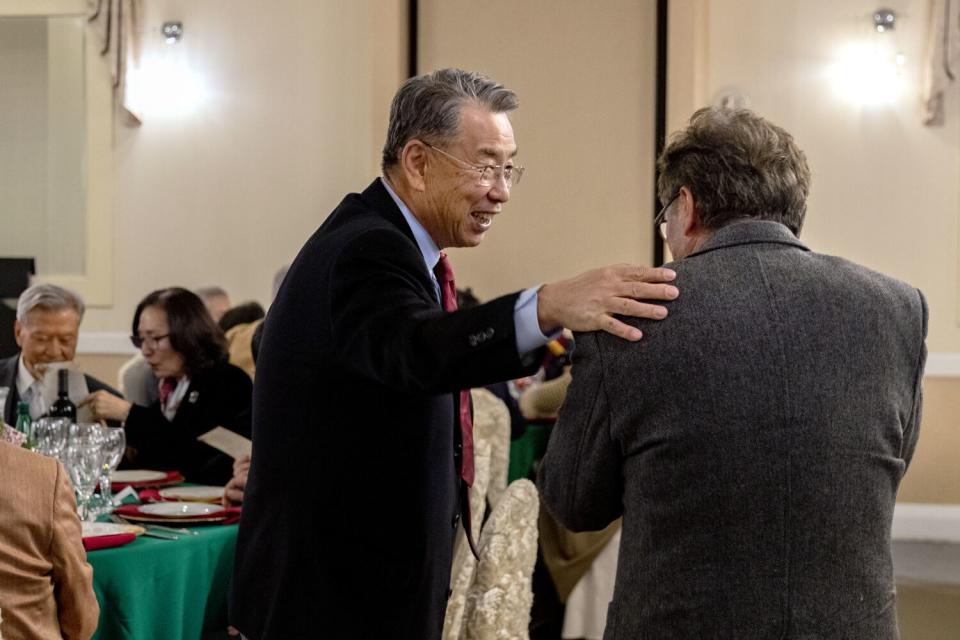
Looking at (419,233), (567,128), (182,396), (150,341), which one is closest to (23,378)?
(150,341)

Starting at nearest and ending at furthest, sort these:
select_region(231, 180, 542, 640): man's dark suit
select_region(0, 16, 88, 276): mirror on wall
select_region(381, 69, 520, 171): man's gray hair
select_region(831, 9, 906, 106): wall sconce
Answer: select_region(231, 180, 542, 640): man's dark suit
select_region(381, 69, 520, 171): man's gray hair
select_region(831, 9, 906, 106): wall sconce
select_region(0, 16, 88, 276): mirror on wall

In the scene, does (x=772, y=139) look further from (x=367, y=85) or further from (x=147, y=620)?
(x=367, y=85)

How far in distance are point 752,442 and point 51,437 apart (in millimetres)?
2102

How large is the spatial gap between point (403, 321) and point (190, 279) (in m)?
5.77

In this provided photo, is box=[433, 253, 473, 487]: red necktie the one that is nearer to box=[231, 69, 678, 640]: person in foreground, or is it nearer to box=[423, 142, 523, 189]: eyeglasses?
box=[231, 69, 678, 640]: person in foreground

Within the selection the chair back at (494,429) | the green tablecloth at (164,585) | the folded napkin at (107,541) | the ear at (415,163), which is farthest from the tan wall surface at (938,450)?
the ear at (415,163)

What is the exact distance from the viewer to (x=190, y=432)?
152 inches

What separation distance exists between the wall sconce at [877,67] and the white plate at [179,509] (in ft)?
15.0

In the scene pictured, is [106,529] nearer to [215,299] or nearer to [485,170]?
[485,170]

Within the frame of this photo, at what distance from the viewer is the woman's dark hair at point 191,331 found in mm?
4090

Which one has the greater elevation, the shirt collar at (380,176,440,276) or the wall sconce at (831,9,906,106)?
the wall sconce at (831,9,906,106)

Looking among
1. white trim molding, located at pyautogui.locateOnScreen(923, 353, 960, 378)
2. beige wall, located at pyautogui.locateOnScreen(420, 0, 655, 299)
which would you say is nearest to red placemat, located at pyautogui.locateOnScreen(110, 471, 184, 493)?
beige wall, located at pyautogui.locateOnScreen(420, 0, 655, 299)

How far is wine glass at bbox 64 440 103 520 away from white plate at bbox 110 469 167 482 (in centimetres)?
57

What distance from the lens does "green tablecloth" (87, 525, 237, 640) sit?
2.55 meters
